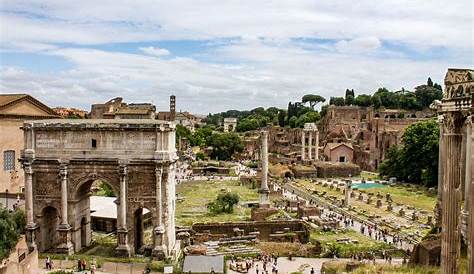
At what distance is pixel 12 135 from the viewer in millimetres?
40625

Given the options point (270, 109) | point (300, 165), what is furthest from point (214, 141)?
point (270, 109)

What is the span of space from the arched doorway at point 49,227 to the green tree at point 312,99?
112 metres

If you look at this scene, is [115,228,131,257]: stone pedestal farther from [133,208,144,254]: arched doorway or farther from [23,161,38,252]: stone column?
[23,161,38,252]: stone column

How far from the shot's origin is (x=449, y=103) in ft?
35.6

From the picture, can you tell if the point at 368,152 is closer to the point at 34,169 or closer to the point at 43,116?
the point at 43,116

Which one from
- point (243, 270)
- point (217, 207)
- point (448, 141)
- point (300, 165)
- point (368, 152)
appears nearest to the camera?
point (448, 141)

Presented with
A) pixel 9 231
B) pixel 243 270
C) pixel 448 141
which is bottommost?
pixel 243 270

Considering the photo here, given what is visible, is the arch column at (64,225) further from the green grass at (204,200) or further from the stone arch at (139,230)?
the green grass at (204,200)

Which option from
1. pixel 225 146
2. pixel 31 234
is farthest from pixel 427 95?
pixel 31 234

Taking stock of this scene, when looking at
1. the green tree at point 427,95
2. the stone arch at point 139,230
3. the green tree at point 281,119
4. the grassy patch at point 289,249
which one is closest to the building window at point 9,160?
the stone arch at point 139,230

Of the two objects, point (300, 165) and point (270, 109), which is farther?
point (270, 109)

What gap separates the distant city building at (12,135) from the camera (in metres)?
39.3

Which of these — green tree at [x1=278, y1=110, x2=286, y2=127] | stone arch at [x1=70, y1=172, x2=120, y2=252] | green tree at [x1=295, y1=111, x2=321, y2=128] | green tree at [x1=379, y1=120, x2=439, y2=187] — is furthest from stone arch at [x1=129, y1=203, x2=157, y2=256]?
green tree at [x1=278, y1=110, x2=286, y2=127]

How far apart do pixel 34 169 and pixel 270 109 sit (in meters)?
140
